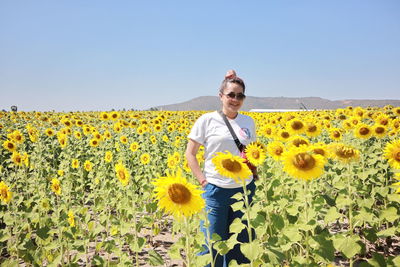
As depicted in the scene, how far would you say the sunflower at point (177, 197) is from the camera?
1925 mm

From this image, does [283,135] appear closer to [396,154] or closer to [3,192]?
[396,154]

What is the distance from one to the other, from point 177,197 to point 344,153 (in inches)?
67.5

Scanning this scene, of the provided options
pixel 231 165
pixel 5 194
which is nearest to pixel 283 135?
pixel 231 165

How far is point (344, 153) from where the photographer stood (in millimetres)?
2711

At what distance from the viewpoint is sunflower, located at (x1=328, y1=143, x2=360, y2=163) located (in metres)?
2.71

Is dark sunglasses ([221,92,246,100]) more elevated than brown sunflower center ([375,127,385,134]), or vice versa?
brown sunflower center ([375,127,385,134])

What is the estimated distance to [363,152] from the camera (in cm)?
516

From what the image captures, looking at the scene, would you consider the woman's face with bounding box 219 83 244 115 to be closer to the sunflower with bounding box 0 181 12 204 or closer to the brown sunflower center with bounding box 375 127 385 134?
the sunflower with bounding box 0 181 12 204

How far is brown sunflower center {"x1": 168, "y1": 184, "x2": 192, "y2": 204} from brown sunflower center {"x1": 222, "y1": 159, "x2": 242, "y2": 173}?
0.39 metres

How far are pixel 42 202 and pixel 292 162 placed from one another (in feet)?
12.7

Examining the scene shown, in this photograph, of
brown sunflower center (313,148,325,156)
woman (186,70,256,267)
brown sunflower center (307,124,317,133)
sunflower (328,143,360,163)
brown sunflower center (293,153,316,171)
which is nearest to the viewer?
brown sunflower center (293,153,316,171)

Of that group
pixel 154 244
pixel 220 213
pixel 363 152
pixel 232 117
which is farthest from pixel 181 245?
pixel 363 152

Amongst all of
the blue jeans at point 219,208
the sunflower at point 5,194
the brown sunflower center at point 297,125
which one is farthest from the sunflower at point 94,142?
the blue jeans at point 219,208

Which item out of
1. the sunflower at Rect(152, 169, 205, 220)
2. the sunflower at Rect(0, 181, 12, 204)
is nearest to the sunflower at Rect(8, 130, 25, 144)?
the sunflower at Rect(0, 181, 12, 204)
